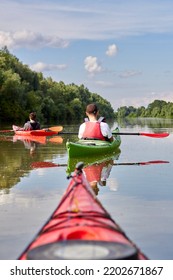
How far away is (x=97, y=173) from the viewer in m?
10.9

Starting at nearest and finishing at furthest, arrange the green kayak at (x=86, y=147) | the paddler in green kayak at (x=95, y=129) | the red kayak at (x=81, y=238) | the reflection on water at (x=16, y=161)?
the red kayak at (x=81, y=238)
the reflection on water at (x=16, y=161)
the paddler in green kayak at (x=95, y=129)
the green kayak at (x=86, y=147)

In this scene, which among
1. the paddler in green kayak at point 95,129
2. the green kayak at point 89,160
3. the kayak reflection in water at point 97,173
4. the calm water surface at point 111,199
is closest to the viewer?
the calm water surface at point 111,199

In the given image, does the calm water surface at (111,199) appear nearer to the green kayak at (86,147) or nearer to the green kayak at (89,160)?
the green kayak at (89,160)

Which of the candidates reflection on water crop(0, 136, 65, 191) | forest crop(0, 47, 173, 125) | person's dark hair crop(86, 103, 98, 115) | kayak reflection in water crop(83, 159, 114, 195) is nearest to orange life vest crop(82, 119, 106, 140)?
kayak reflection in water crop(83, 159, 114, 195)

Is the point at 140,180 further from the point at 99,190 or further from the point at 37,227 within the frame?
the point at 37,227

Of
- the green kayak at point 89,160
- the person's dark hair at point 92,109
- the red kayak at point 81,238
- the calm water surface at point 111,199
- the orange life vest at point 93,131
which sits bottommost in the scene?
the calm water surface at point 111,199

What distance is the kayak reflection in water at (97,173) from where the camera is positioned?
950 centimetres

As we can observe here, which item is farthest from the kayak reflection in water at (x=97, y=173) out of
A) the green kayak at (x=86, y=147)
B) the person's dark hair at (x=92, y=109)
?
the person's dark hair at (x=92, y=109)

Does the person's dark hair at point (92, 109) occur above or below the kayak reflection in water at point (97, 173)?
above

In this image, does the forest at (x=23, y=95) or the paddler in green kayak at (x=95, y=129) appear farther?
the forest at (x=23, y=95)

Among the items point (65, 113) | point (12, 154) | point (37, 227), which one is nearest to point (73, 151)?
point (12, 154)

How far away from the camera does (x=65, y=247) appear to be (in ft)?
12.2

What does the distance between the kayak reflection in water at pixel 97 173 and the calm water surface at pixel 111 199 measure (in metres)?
0.13

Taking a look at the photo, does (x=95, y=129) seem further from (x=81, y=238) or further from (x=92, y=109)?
(x=81, y=238)
